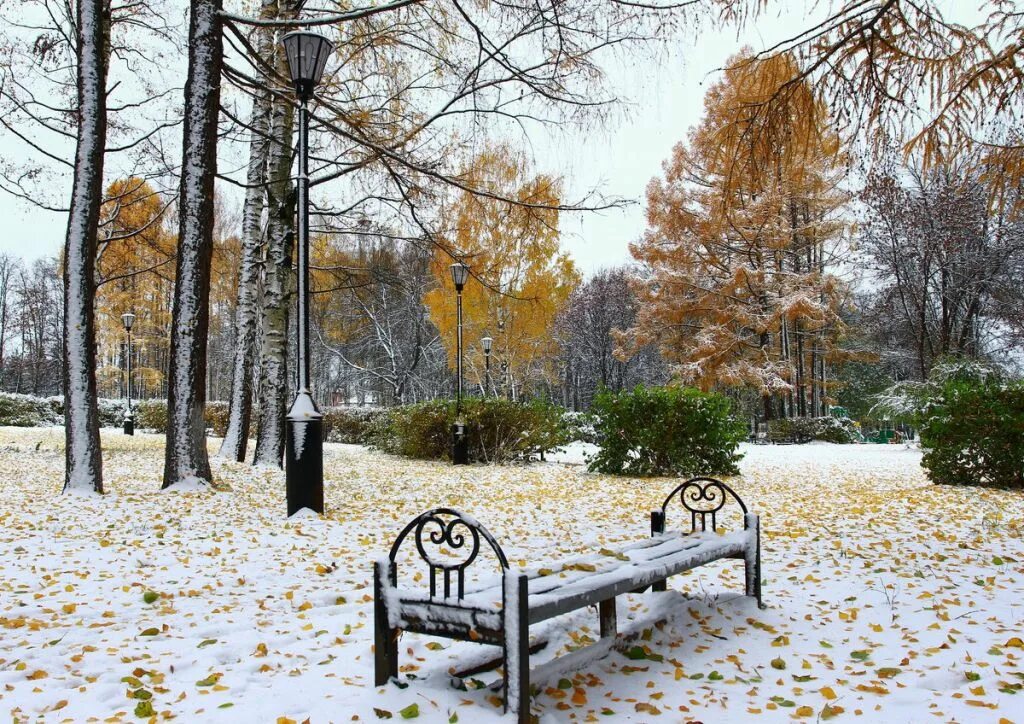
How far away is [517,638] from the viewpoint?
8.39 ft

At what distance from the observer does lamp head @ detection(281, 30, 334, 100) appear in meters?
6.45

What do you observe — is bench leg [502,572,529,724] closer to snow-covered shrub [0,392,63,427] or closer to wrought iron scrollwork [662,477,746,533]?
wrought iron scrollwork [662,477,746,533]

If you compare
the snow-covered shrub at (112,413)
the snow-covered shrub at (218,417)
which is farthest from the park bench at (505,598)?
the snow-covered shrub at (112,413)

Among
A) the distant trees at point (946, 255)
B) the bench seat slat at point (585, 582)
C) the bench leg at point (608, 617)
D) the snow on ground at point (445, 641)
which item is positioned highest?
the distant trees at point (946, 255)

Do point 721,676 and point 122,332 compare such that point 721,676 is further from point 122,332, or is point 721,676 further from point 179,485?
point 122,332

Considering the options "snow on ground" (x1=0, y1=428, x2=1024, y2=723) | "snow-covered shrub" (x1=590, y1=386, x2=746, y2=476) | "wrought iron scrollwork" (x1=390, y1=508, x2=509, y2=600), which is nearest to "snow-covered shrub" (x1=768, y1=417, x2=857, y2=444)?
"snow-covered shrub" (x1=590, y1=386, x2=746, y2=476)

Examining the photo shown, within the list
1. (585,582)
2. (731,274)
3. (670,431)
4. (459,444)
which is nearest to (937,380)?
(731,274)

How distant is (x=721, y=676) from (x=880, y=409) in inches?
708

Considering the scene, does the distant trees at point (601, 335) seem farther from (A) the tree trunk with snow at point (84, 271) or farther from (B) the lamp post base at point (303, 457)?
(B) the lamp post base at point (303, 457)

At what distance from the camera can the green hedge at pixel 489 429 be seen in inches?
557

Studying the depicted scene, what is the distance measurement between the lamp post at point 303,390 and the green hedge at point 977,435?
7684 mm

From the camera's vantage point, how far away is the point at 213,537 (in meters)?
5.62

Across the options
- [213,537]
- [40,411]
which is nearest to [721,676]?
[213,537]

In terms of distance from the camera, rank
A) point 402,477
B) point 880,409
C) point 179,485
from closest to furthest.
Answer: point 179,485
point 402,477
point 880,409
